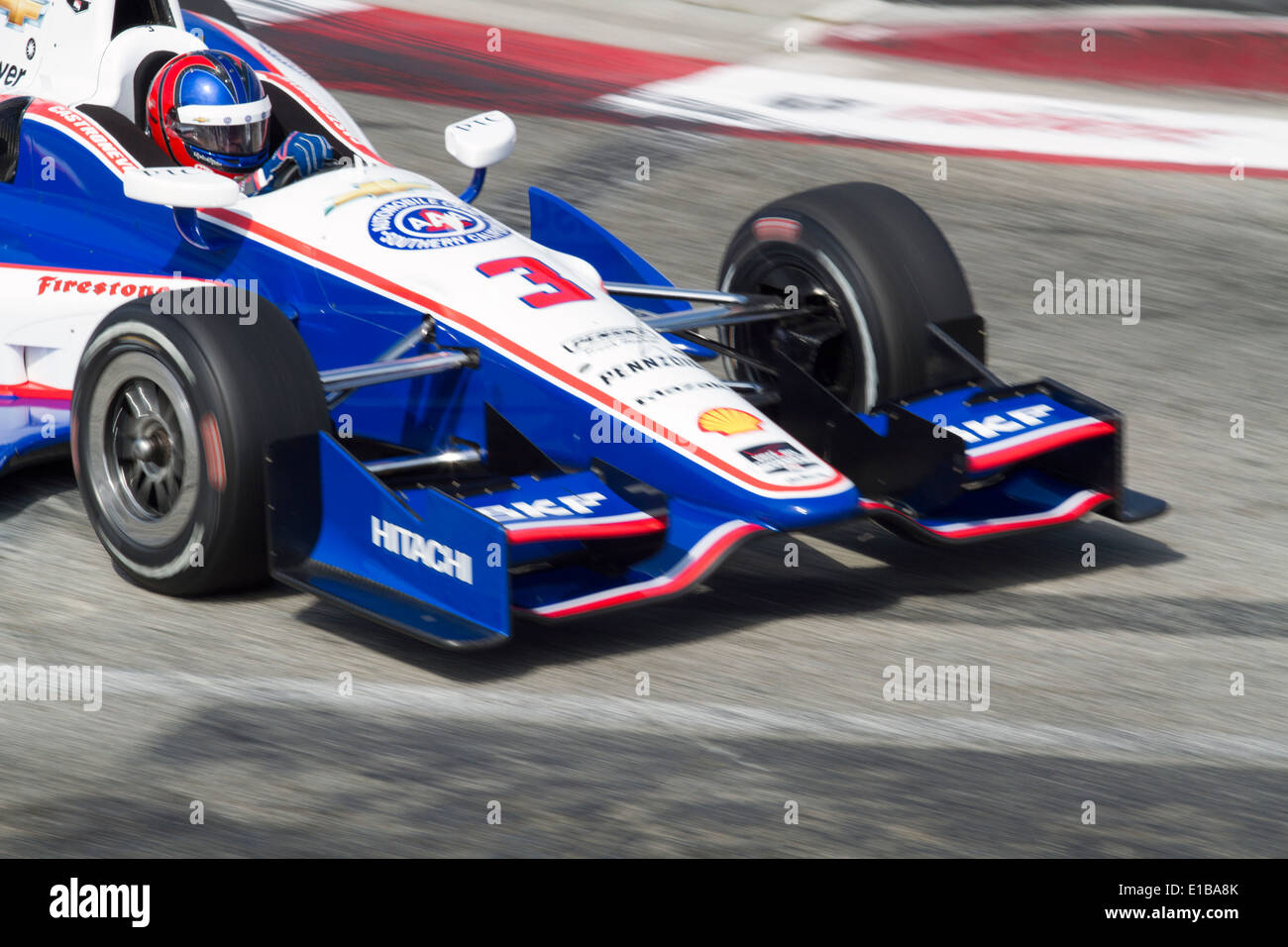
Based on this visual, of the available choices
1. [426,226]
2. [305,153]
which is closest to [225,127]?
[305,153]

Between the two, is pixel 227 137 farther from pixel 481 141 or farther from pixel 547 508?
pixel 547 508

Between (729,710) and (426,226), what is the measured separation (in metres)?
1.95

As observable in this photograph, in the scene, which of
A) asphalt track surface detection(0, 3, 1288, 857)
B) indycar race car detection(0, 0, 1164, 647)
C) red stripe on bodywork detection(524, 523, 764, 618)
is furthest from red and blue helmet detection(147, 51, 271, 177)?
red stripe on bodywork detection(524, 523, 764, 618)

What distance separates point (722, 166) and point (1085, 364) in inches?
129

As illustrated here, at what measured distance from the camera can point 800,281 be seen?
6.39 m

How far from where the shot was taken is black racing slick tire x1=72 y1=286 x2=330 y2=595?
16.3 ft

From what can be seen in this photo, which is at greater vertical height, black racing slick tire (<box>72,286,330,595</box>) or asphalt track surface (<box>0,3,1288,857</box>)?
black racing slick tire (<box>72,286,330,595</box>)

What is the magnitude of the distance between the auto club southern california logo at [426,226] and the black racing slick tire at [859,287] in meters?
1.05

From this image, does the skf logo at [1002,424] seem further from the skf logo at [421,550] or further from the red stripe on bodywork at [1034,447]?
the skf logo at [421,550]

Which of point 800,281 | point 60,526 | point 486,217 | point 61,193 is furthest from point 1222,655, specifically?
point 61,193

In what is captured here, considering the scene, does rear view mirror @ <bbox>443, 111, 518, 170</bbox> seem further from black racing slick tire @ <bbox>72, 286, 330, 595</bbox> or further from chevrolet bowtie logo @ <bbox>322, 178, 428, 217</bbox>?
black racing slick tire @ <bbox>72, 286, 330, 595</bbox>

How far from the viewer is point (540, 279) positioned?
5605mm
